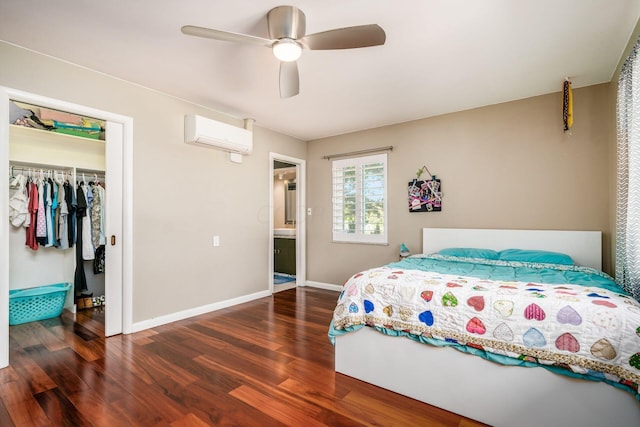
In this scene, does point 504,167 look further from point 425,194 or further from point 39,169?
point 39,169

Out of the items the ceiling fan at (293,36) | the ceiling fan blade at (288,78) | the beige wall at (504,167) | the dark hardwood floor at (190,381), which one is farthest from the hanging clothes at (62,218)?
the beige wall at (504,167)

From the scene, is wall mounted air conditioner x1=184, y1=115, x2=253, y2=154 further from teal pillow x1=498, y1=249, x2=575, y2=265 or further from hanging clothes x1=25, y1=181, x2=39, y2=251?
teal pillow x1=498, y1=249, x2=575, y2=265

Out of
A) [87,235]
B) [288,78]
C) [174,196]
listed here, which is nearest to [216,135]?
[174,196]

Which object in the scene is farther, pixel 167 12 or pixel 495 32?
pixel 495 32

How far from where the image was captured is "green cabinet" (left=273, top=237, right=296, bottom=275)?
5.75 meters

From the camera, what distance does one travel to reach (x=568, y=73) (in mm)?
2811

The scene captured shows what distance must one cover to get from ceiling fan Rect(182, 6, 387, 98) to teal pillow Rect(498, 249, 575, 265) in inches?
96.8

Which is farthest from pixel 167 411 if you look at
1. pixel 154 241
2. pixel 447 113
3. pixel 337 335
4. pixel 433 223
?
pixel 447 113

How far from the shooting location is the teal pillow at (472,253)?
10.6 feet

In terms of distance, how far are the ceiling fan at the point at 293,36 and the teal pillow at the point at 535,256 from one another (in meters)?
2.46

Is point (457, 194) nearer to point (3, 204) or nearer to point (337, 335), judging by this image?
point (337, 335)

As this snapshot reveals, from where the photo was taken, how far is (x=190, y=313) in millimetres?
3533

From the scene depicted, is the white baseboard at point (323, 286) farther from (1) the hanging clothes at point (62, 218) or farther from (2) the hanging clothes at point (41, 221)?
(2) the hanging clothes at point (41, 221)

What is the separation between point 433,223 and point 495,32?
2.26 metres
